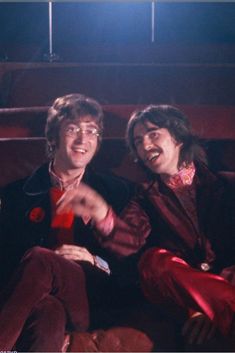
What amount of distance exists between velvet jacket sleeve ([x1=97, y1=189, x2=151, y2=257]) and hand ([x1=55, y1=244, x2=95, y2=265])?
0.04 meters

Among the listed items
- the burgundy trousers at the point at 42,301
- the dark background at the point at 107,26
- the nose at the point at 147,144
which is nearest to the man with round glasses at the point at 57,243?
the burgundy trousers at the point at 42,301

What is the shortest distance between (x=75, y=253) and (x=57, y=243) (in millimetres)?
55

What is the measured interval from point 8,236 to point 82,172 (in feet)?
0.78

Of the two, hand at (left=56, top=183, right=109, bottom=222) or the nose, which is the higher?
the nose

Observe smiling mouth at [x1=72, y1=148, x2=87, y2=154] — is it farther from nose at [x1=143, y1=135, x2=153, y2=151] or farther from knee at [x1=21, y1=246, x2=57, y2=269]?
knee at [x1=21, y1=246, x2=57, y2=269]

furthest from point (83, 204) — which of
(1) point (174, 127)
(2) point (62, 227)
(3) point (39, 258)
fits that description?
(1) point (174, 127)

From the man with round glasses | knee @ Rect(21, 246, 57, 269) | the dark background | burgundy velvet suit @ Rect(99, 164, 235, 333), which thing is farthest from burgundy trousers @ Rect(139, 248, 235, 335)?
the dark background

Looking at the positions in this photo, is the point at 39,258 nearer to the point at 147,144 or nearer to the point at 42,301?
the point at 42,301

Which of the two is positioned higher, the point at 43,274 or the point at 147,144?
the point at 147,144

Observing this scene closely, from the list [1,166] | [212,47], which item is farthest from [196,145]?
[1,166]

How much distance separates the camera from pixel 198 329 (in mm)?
1256

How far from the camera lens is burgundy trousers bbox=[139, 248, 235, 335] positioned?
4.09 feet

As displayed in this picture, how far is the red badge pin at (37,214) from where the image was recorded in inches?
53.7

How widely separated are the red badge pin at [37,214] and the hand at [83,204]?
39 millimetres
